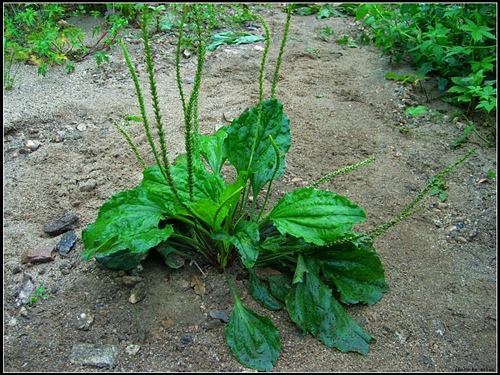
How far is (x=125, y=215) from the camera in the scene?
2195 millimetres

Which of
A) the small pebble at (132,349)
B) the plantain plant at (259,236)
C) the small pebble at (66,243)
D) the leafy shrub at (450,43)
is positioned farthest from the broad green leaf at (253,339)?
the leafy shrub at (450,43)

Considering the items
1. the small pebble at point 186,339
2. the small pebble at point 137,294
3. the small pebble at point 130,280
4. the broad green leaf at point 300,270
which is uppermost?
the broad green leaf at point 300,270

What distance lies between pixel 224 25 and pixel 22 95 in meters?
1.75

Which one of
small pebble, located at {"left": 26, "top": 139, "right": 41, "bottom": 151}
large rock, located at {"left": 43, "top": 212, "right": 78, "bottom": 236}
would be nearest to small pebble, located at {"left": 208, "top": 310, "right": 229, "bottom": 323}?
large rock, located at {"left": 43, "top": 212, "right": 78, "bottom": 236}

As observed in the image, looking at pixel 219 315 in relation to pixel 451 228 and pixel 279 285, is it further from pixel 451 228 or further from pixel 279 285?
pixel 451 228

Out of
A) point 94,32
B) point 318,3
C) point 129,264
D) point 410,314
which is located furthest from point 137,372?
point 318,3

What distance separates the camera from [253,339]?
2.11 m

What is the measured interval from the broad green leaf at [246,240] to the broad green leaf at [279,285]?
0.79ft

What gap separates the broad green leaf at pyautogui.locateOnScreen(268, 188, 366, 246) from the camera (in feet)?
6.92

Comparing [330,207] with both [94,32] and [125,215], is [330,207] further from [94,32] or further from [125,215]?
[94,32]

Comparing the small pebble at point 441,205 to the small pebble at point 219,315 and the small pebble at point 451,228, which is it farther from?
the small pebble at point 219,315

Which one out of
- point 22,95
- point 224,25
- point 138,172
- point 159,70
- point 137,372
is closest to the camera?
point 137,372

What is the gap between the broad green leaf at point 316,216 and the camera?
211 centimetres

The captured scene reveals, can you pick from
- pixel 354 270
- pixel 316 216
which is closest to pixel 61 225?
pixel 316 216
